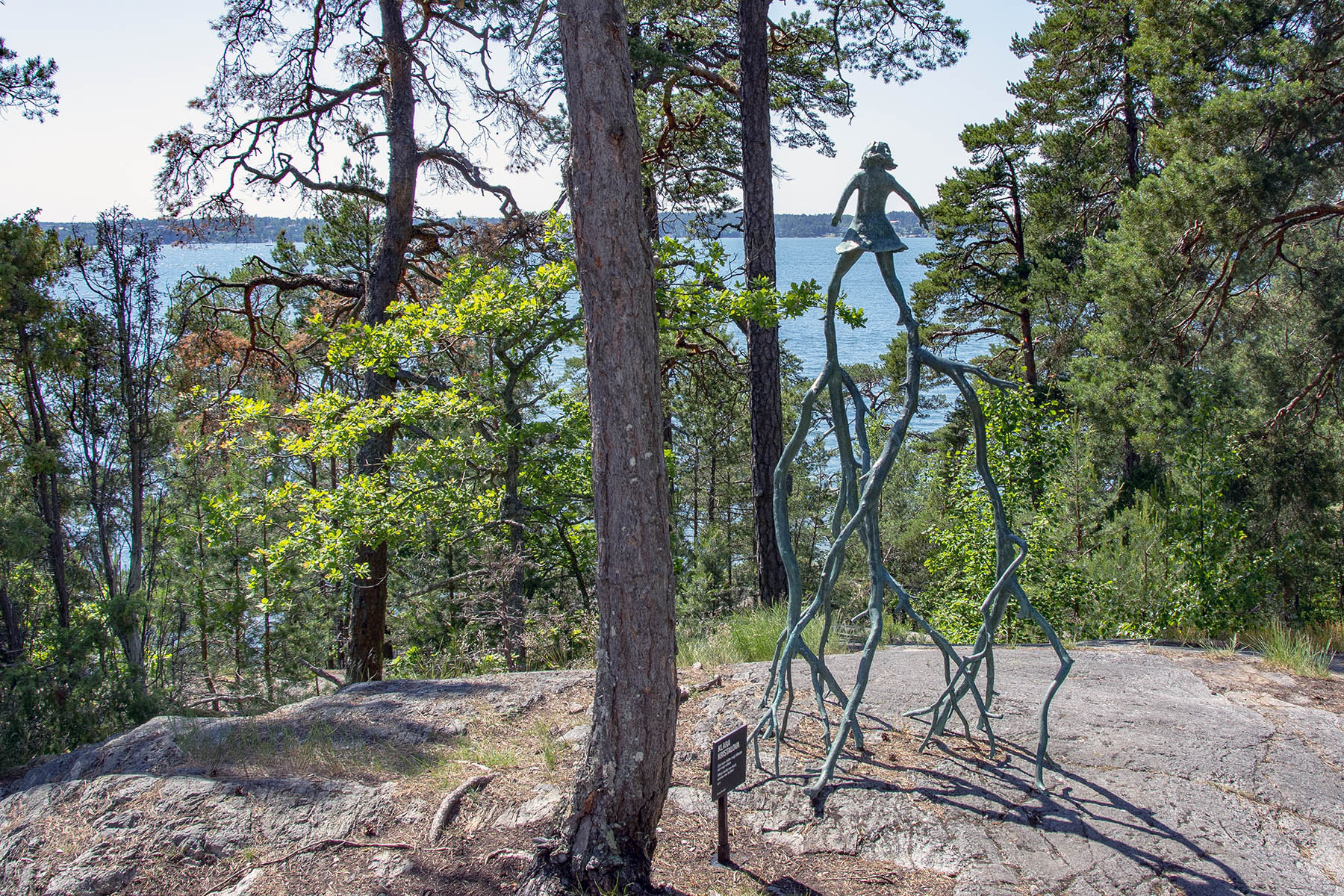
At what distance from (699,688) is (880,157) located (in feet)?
11.4

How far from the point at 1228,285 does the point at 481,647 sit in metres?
8.31

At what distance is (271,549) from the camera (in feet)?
23.8

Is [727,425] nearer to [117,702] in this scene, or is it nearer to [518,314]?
[518,314]

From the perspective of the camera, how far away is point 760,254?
28.4 feet

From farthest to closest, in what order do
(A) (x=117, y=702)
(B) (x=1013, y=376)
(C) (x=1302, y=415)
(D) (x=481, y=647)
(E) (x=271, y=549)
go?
(B) (x=1013, y=376) < (C) (x=1302, y=415) < (D) (x=481, y=647) < (E) (x=271, y=549) < (A) (x=117, y=702)

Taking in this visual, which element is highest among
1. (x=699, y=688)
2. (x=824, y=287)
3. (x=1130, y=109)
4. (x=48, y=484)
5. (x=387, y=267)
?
(x=1130, y=109)

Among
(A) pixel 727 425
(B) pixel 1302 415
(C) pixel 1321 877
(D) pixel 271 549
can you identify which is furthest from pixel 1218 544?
(A) pixel 727 425

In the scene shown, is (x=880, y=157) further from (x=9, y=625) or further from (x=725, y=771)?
(x=9, y=625)

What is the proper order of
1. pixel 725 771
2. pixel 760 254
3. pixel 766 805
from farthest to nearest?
pixel 760 254 < pixel 766 805 < pixel 725 771

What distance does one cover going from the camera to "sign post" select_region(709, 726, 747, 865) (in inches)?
128

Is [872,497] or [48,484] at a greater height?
[48,484]

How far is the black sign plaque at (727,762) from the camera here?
3252 millimetres

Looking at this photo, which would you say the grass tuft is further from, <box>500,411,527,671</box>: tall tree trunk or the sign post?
<box>500,411,527,671</box>: tall tree trunk

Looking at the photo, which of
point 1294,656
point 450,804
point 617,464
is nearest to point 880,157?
point 617,464
